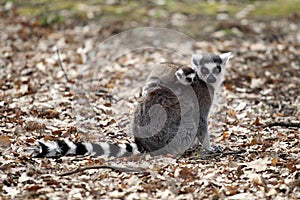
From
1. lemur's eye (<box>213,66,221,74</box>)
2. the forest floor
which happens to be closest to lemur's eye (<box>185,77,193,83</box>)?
lemur's eye (<box>213,66,221,74</box>)

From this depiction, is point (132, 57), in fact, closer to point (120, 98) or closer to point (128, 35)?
point (128, 35)

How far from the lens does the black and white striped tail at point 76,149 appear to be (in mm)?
6070

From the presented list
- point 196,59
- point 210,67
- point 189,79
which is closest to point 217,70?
point 210,67

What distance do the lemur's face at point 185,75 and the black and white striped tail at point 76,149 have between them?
122cm

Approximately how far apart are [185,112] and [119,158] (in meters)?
1.07

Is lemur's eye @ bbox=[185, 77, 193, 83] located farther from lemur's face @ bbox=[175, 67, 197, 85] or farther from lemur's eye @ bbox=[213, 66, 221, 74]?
lemur's eye @ bbox=[213, 66, 221, 74]

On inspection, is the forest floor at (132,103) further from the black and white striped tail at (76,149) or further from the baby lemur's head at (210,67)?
the baby lemur's head at (210,67)

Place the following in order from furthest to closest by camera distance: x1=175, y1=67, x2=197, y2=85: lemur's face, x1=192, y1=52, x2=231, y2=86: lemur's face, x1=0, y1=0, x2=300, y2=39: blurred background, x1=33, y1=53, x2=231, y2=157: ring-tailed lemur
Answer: x1=0, y1=0, x2=300, y2=39: blurred background < x1=192, y1=52, x2=231, y2=86: lemur's face < x1=175, y1=67, x2=197, y2=85: lemur's face < x1=33, y1=53, x2=231, y2=157: ring-tailed lemur

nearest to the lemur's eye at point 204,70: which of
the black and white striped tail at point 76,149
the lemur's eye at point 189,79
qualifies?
the lemur's eye at point 189,79

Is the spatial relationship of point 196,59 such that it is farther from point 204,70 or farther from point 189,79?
point 189,79

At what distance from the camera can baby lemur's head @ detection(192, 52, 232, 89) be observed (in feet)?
23.5

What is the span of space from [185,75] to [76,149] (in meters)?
1.78

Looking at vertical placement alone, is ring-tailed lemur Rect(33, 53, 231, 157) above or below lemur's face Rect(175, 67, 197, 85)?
below

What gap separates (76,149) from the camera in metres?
6.09
